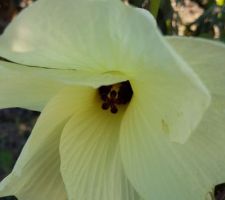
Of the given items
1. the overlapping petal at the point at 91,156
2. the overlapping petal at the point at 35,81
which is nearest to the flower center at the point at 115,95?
the overlapping petal at the point at 91,156

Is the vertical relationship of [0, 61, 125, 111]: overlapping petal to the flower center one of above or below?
above

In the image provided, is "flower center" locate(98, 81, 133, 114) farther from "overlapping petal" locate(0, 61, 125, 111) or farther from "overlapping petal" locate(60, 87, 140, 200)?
"overlapping petal" locate(0, 61, 125, 111)

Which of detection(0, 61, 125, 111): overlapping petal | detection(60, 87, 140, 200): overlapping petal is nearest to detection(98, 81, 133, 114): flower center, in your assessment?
detection(60, 87, 140, 200): overlapping petal

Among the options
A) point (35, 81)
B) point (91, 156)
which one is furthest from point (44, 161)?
point (35, 81)

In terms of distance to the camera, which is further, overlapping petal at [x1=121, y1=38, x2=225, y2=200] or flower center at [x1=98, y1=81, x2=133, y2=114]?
flower center at [x1=98, y1=81, x2=133, y2=114]

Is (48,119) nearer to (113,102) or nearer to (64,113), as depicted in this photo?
(64,113)

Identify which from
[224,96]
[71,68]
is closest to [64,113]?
[71,68]
